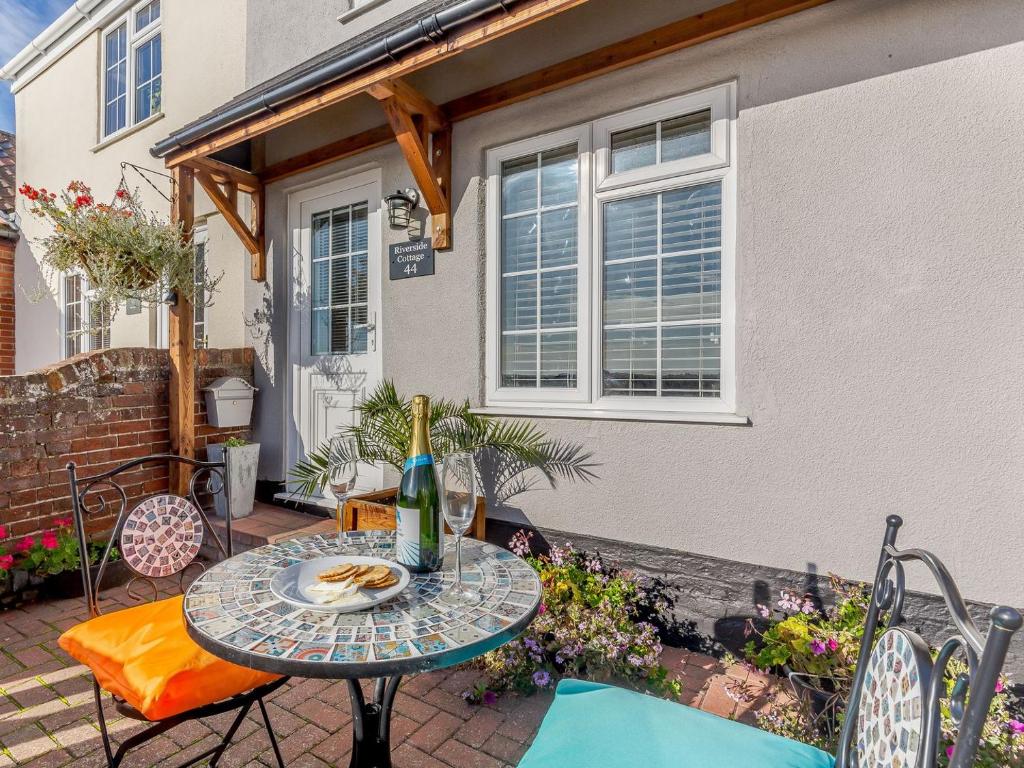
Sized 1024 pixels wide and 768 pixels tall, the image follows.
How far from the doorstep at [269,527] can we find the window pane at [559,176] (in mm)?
2628

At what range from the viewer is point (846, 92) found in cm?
246

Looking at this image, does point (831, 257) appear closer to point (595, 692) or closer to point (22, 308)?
point (595, 692)

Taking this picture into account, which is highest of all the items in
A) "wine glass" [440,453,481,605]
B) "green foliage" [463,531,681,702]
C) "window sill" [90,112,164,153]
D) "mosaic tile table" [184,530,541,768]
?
"window sill" [90,112,164,153]

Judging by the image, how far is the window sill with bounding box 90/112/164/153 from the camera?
5.94 metres

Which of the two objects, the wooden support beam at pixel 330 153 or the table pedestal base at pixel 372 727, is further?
the wooden support beam at pixel 330 153

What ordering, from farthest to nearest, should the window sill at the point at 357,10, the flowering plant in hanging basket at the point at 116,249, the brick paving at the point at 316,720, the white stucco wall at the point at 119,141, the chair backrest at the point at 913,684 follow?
the white stucco wall at the point at 119,141 → the window sill at the point at 357,10 → the flowering plant in hanging basket at the point at 116,249 → the brick paving at the point at 316,720 → the chair backrest at the point at 913,684

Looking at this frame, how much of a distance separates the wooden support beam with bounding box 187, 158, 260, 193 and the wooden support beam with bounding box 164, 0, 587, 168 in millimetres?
188

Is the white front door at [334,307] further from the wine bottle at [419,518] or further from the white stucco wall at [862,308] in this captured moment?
the wine bottle at [419,518]

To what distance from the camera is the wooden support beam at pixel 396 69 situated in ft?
8.36

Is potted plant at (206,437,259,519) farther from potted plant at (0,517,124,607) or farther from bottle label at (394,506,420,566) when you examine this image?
bottle label at (394,506,420,566)

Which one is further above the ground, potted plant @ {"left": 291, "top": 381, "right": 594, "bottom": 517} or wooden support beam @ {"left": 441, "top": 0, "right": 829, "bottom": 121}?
wooden support beam @ {"left": 441, "top": 0, "right": 829, "bottom": 121}

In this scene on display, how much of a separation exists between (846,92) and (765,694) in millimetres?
2661

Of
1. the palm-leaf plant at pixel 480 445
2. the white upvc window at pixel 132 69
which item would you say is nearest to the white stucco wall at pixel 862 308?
the palm-leaf plant at pixel 480 445

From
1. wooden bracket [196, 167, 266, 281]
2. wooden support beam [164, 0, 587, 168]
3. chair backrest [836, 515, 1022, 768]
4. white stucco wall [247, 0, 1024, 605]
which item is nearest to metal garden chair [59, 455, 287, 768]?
chair backrest [836, 515, 1022, 768]
